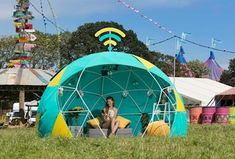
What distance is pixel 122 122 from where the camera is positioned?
47.2 ft

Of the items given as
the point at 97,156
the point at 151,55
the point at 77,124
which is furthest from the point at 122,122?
the point at 151,55

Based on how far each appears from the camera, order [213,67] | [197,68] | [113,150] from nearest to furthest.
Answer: [113,150] < [213,67] < [197,68]

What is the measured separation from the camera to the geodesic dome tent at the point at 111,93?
13445mm

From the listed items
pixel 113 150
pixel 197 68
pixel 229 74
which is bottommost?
pixel 113 150

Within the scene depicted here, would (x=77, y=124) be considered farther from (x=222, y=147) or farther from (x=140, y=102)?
(x=222, y=147)

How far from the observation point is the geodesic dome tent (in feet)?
44.1

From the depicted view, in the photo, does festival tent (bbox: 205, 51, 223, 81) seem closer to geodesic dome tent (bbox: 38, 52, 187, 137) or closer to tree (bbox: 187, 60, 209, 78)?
geodesic dome tent (bbox: 38, 52, 187, 137)

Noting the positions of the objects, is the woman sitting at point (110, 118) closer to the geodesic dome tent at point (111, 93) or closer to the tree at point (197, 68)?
the geodesic dome tent at point (111, 93)

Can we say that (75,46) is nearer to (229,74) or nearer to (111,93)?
(229,74)

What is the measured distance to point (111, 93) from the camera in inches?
685

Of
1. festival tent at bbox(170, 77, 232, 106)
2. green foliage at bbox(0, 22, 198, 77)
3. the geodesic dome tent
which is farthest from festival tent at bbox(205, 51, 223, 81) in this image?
the geodesic dome tent

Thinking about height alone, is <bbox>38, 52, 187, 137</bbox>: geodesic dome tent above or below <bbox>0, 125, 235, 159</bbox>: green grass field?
above

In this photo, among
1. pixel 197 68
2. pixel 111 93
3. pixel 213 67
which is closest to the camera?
pixel 111 93

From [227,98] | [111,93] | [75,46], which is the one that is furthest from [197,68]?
[111,93]
